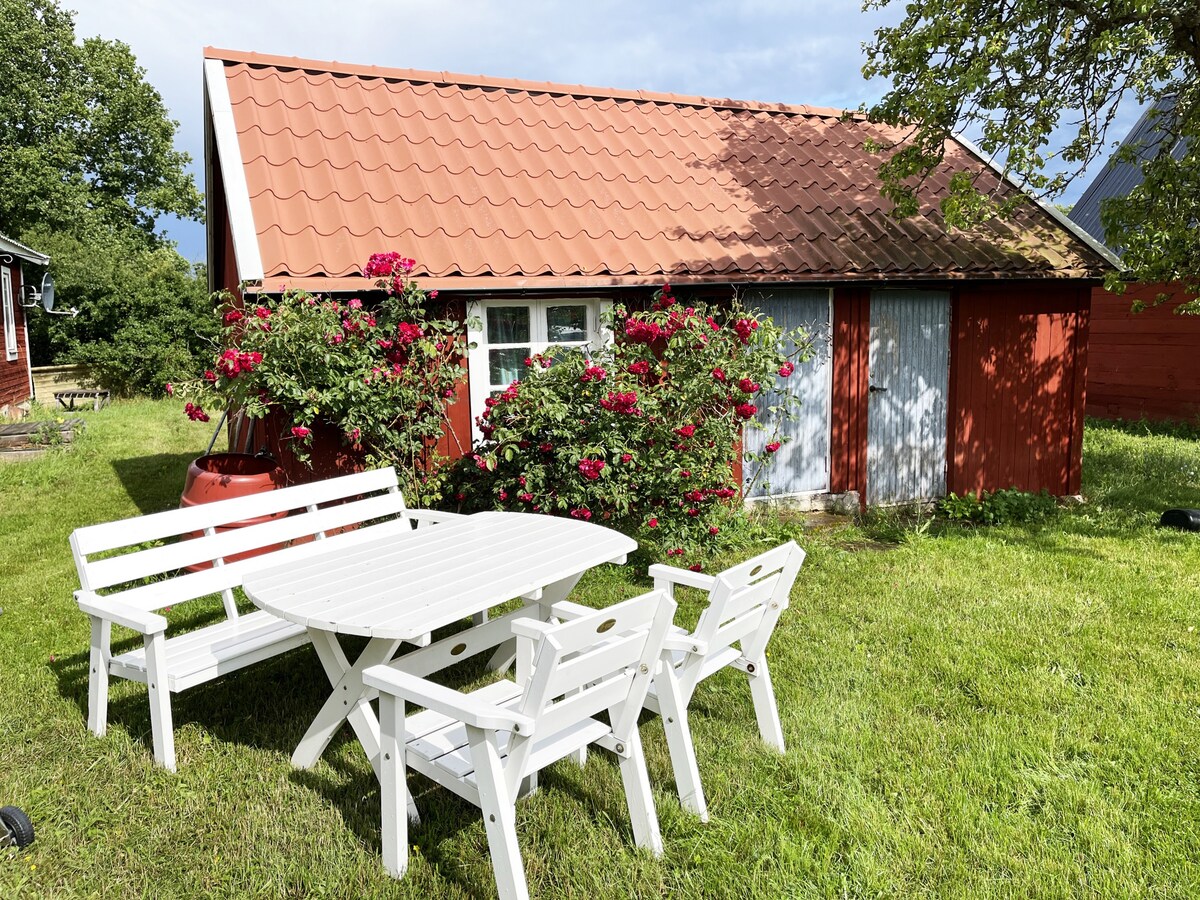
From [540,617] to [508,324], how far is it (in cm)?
363

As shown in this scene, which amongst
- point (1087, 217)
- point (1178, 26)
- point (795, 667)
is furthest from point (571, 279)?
point (1087, 217)

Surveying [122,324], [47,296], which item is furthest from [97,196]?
[47,296]

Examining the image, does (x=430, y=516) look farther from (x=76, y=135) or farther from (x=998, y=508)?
(x=76, y=135)

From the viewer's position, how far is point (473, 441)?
6.50 m

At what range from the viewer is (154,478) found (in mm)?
9812

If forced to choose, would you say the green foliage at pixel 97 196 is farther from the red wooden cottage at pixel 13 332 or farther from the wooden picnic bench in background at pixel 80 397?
the red wooden cottage at pixel 13 332

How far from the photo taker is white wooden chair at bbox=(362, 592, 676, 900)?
246 cm

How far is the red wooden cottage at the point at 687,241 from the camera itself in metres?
6.86

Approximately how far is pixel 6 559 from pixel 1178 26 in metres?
10.5

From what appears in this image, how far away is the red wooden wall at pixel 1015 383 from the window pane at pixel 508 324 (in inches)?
175

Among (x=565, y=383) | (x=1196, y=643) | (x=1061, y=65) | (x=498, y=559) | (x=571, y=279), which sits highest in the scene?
(x=1061, y=65)

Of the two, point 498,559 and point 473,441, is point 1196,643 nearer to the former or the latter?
point 498,559

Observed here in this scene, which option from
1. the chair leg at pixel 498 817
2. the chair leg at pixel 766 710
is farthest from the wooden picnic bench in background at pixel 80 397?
the chair leg at pixel 498 817

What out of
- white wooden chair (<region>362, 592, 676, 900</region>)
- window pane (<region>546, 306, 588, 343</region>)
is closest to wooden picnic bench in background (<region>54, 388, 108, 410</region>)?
window pane (<region>546, 306, 588, 343</region>)
